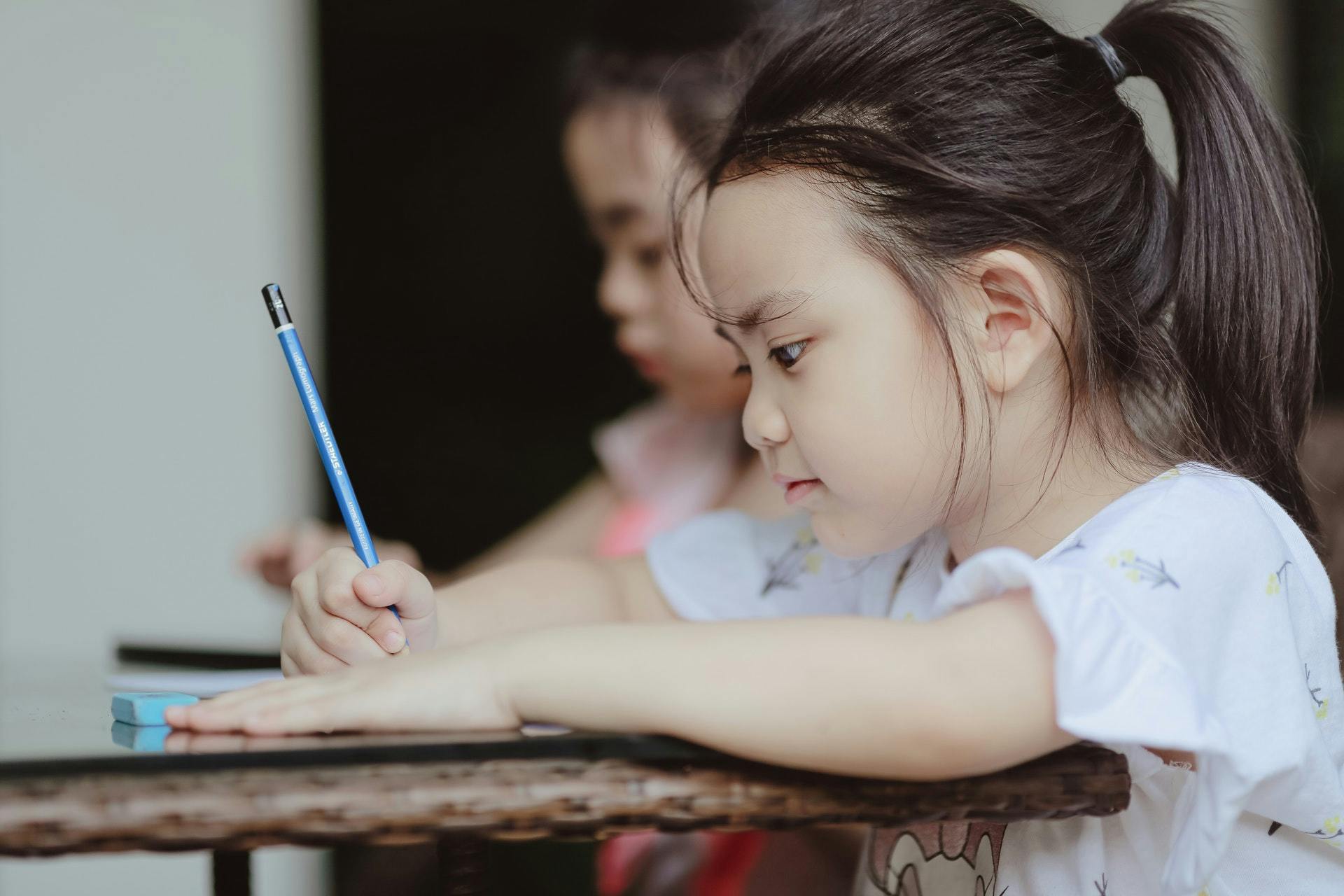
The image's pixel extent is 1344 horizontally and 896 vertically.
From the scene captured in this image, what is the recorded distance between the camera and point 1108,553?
0.55 m

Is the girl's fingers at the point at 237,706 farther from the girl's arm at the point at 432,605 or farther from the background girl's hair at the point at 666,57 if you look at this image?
the background girl's hair at the point at 666,57

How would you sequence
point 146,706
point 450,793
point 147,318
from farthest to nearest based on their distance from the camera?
point 147,318, point 146,706, point 450,793

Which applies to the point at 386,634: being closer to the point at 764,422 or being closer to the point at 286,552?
the point at 764,422

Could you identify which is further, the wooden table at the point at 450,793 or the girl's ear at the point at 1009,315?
the girl's ear at the point at 1009,315

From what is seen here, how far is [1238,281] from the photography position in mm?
728

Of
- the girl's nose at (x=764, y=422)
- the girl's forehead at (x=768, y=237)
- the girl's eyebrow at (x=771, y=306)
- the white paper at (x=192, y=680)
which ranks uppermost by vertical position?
the girl's forehead at (x=768, y=237)

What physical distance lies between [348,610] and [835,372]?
0.30m

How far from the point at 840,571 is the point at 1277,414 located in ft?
1.04

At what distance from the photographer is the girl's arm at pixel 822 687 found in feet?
1.54

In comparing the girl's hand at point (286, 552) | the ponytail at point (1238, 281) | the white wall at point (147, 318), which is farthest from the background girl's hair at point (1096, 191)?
the white wall at point (147, 318)

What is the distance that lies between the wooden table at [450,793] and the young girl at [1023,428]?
0.03 meters

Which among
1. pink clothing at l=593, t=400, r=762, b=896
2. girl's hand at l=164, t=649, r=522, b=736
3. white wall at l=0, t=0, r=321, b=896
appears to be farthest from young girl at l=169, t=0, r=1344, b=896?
white wall at l=0, t=0, r=321, b=896

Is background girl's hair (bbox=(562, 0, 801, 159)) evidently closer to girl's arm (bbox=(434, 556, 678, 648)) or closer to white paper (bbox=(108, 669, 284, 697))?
girl's arm (bbox=(434, 556, 678, 648))

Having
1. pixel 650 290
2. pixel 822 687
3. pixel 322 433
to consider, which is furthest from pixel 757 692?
pixel 650 290
